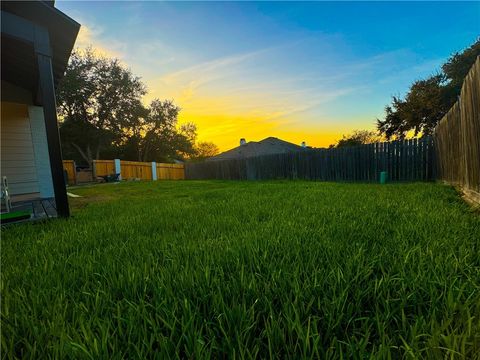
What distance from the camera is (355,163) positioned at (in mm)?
10680

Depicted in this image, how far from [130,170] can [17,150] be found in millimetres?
14344

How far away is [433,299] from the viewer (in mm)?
962

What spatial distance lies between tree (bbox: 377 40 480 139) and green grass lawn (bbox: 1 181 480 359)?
20.4 metres

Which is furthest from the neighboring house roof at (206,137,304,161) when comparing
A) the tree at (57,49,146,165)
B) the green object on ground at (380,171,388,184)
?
the green object on ground at (380,171,388,184)

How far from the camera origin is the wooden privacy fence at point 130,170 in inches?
674

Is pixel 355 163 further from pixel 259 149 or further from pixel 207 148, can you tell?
pixel 207 148

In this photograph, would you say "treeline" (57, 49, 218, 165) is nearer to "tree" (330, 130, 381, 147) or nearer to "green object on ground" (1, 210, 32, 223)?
"tree" (330, 130, 381, 147)

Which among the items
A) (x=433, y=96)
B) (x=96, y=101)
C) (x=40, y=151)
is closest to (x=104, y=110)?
(x=96, y=101)

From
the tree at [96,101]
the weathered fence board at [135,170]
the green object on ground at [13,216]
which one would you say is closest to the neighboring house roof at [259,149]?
the weathered fence board at [135,170]

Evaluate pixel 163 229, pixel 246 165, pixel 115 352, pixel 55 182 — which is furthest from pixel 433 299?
pixel 246 165

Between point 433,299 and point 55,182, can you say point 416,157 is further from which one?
point 55,182

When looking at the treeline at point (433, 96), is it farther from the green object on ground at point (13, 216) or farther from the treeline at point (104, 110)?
the treeline at point (104, 110)

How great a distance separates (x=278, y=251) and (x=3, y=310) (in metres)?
1.33

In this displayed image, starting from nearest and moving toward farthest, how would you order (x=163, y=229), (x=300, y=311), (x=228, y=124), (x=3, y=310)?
(x=300, y=311)
(x=3, y=310)
(x=163, y=229)
(x=228, y=124)
